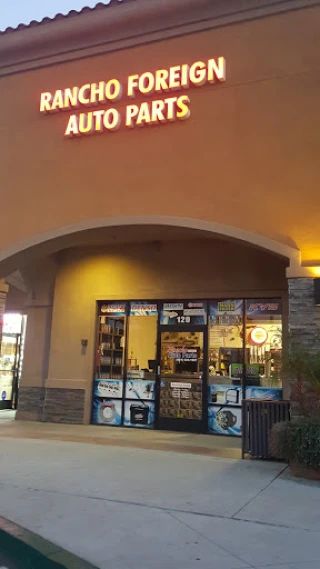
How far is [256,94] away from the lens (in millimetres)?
9836

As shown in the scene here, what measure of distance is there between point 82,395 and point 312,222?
24.0 feet

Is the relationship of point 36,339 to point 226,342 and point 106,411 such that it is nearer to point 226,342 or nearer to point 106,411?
point 106,411

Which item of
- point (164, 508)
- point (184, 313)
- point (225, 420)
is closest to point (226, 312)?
point (184, 313)

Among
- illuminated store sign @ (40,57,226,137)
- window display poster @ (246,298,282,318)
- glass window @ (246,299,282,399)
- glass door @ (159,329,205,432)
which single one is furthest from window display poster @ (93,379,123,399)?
illuminated store sign @ (40,57,226,137)

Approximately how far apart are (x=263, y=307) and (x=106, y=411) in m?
4.75

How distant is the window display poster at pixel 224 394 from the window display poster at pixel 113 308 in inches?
119

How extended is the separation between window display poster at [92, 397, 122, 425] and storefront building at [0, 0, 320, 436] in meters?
0.03

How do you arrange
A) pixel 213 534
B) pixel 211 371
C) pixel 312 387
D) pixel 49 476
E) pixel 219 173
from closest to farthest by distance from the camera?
pixel 213 534 → pixel 49 476 → pixel 312 387 → pixel 219 173 → pixel 211 371

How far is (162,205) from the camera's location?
10109 mm

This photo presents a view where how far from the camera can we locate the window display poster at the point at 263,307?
1200 centimetres

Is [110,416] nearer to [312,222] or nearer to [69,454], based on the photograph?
[69,454]

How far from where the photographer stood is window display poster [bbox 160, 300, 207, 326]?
1266 cm

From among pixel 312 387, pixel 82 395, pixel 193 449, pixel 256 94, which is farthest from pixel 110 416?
pixel 256 94

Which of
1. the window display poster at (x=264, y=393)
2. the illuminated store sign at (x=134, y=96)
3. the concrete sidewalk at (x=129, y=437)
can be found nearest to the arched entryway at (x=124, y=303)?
the window display poster at (x=264, y=393)
